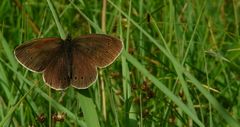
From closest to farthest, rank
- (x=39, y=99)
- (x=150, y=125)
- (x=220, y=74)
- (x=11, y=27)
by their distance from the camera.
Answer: (x=150, y=125) < (x=39, y=99) < (x=220, y=74) < (x=11, y=27)

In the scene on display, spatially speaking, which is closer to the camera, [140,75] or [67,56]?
[67,56]

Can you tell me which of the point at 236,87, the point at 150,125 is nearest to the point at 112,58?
the point at 150,125

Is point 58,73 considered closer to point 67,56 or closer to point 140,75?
point 67,56

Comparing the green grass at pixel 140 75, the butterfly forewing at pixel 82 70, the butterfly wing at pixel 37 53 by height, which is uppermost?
the butterfly wing at pixel 37 53

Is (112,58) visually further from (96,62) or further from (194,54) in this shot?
(194,54)

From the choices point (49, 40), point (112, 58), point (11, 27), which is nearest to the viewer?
point (112, 58)

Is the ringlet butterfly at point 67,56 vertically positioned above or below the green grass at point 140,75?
above

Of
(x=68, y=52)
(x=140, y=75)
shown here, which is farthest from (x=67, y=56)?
(x=140, y=75)
